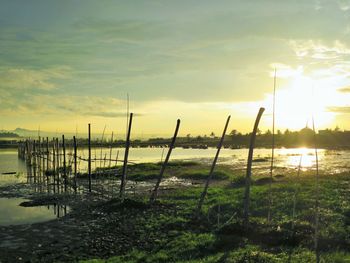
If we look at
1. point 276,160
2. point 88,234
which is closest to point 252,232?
point 88,234

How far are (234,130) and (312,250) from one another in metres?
144

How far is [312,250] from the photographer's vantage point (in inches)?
492

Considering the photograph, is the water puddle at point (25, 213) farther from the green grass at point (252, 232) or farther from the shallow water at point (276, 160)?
the shallow water at point (276, 160)

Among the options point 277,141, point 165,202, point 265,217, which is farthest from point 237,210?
point 277,141

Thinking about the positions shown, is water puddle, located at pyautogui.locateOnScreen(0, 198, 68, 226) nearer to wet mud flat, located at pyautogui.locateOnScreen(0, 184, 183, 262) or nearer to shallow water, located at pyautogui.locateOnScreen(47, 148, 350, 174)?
wet mud flat, located at pyautogui.locateOnScreen(0, 184, 183, 262)

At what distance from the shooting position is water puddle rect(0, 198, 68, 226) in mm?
20391

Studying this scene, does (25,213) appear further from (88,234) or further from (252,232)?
(252,232)

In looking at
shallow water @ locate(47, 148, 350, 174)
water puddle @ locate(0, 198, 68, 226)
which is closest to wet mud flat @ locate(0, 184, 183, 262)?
water puddle @ locate(0, 198, 68, 226)

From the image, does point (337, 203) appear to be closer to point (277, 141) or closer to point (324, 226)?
point (324, 226)

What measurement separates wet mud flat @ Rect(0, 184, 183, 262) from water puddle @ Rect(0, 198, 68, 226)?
1.16 metres

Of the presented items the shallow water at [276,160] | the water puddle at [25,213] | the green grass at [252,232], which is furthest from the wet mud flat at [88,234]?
the shallow water at [276,160]

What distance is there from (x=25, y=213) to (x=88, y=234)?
8.35 meters

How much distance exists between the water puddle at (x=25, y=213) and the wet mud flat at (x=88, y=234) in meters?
1.16

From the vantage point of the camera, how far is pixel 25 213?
22406mm
